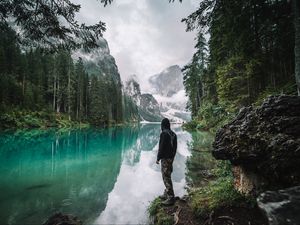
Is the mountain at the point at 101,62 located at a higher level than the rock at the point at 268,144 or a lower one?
higher

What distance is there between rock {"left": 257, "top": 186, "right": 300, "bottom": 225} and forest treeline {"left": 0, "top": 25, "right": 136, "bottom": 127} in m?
37.1

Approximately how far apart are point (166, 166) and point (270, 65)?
827 cm

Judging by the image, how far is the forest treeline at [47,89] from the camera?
38625mm

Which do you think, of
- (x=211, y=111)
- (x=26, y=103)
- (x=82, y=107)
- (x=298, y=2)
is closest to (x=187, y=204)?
(x=298, y=2)

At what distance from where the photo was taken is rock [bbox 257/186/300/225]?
235 centimetres

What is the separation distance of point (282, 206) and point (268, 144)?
5.88 ft

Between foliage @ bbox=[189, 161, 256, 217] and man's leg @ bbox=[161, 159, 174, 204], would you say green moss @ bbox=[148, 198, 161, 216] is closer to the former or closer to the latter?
man's leg @ bbox=[161, 159, 174, 204]

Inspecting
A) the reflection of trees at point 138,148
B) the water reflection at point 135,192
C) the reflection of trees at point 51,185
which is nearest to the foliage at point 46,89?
the reflection of trees at point 138,148

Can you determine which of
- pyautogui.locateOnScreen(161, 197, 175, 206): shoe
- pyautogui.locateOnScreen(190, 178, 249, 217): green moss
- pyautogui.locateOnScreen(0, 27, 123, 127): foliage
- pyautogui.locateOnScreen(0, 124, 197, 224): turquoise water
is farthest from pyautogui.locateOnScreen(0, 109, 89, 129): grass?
pyautogui.locateOnScreen(190, 178, 249, 217): green moss

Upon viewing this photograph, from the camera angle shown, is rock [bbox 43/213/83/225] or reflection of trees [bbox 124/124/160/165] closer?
rock [bbox 43/213/83/225]

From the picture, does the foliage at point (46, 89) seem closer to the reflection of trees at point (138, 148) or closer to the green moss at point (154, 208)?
the reflection of trees at point (138, 148)

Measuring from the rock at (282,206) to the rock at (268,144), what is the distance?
1.05m

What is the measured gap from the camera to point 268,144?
411 centimetres

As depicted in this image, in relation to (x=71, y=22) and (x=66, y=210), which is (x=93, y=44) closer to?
(x=71, y=22)
